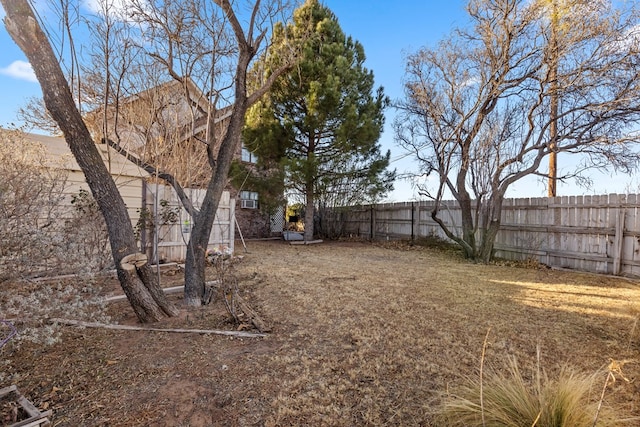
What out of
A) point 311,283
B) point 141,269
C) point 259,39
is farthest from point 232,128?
point 311,283

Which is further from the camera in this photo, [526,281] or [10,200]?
[526,281]

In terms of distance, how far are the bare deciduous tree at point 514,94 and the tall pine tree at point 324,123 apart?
241 cm

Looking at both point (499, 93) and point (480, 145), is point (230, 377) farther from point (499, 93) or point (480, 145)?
point (499, 93)

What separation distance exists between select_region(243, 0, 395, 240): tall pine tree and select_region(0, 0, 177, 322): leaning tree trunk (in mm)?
6724

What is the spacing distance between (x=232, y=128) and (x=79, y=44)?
6.30ft

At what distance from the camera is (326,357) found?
2.50 m

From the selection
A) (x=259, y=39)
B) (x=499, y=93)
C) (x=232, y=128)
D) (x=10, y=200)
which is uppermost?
(x=499, y=93)

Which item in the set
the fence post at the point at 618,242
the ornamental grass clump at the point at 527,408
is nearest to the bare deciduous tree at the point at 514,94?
the fence post at the point at 618,242

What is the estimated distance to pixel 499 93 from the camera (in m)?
6.72

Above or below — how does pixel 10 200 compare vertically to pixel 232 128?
below

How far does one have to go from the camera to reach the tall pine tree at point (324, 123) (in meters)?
9.59

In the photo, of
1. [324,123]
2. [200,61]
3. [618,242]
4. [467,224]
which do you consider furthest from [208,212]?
[324,123]

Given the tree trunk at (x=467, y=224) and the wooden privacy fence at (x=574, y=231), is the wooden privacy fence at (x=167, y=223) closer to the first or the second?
the tree trunk at (x=467, y=224)

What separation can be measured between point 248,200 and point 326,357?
35.9 feet
